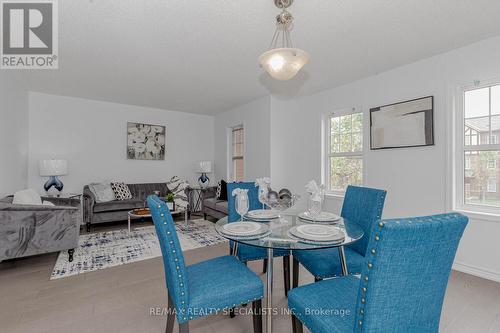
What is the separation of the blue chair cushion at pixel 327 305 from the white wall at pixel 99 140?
5011 mm

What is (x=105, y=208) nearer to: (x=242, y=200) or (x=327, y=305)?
(x=242, y=200)

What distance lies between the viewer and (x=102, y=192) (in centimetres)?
452

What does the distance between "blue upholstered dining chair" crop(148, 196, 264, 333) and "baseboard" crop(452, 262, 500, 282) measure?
2579 mm

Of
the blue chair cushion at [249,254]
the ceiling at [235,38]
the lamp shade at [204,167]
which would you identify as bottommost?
the blue chair cushion at [249,254]

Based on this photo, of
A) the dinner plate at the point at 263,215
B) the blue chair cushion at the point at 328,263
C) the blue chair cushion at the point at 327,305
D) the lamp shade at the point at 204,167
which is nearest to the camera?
the blue chair cushion at the point at 327,305

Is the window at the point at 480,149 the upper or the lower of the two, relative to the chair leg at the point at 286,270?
upper

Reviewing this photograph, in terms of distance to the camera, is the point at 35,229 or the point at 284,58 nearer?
the point at 284,58

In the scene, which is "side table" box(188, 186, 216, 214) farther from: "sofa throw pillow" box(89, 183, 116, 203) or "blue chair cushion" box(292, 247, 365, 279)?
"blue chair cushion" box(292, 247, 365, 279)

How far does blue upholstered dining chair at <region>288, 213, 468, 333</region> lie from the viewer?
836mm

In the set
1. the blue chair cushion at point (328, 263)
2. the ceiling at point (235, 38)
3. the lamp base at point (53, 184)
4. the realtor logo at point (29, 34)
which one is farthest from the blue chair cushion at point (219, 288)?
the lamp base at point (53, 184)

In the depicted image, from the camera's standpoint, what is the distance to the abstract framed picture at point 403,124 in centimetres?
293

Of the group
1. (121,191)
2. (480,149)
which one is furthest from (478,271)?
(121,191)

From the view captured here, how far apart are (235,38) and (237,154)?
3.43 meters

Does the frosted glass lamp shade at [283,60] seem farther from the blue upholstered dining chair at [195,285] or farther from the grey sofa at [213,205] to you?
the grey sofa at [213,205]
